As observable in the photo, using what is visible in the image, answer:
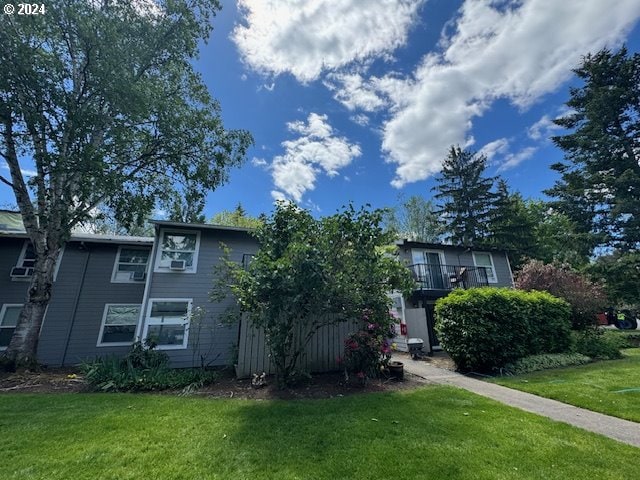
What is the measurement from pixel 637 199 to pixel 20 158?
29.1 metres

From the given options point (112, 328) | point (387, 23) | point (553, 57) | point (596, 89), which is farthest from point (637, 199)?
point (112, 328)

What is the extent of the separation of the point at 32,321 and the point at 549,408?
45.5ft

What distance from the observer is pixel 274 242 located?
7309mm

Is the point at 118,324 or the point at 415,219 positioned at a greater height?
the point at 415,219

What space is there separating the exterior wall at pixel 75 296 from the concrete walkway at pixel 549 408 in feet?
37.7

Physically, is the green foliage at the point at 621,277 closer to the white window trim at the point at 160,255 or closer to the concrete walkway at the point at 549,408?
the concrete walkway at the point at 549,408

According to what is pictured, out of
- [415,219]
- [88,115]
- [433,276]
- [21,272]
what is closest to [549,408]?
[433,276]

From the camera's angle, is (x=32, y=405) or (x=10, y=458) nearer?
(x=10, y=458)

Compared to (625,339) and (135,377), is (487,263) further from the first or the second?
(135,377)

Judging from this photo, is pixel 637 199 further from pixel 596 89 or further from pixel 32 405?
pixel 32 405

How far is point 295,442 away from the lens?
3910 mm

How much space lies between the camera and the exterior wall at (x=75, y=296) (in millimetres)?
9938

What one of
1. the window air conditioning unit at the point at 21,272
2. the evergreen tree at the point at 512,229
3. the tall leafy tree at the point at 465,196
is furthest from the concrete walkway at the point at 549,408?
the tall leafy tree at the point at 465,196

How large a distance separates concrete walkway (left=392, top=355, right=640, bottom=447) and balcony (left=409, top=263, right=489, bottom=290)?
22.8 ft
